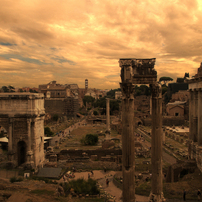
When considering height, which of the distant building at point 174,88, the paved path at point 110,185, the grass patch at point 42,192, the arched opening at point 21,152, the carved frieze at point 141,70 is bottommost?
the paved path at point 110,185

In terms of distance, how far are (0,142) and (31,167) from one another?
1206 centimetres

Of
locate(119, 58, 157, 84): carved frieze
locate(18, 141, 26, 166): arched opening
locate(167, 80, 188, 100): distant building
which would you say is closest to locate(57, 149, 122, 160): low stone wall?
locate(18, 141, 26, 166): arched opening

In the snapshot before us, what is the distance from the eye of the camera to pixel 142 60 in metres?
7.92

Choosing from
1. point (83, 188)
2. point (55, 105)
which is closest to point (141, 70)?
point (83, 188)

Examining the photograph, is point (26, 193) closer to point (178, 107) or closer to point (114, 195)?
point (114, 195)

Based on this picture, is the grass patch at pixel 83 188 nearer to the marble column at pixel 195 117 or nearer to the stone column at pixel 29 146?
the stone column at pixel 29 146

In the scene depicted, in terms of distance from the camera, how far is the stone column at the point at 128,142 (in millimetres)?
7535

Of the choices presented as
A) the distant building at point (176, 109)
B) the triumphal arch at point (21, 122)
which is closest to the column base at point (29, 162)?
the triumphal arch at point (21, 122)

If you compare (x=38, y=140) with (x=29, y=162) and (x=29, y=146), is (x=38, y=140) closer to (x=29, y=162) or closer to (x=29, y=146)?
(x=29, y=146)

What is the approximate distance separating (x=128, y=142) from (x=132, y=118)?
0.91m

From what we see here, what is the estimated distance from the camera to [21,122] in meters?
18.3

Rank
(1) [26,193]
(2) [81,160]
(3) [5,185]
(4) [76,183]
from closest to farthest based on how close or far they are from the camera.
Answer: (1) [26,193]
(3) [5,185]
(4) [76,183]
(2) [81,160]

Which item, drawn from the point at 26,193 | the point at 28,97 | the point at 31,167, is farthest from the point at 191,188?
A: the point at 28,97

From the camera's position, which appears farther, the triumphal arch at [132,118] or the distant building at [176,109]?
the distant building at [176,109]
